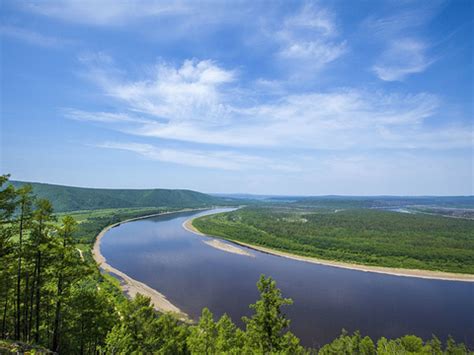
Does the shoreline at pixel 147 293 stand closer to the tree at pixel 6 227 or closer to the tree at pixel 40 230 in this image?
the tree at pixel 6 227

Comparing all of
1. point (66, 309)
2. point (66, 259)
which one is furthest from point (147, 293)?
point (66, 259)

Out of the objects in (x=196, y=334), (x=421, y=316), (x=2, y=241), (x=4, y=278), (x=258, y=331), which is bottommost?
(x=421, y=316)

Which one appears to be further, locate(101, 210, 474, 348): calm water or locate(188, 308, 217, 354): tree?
locate(101, 210, 474, 348): calm water

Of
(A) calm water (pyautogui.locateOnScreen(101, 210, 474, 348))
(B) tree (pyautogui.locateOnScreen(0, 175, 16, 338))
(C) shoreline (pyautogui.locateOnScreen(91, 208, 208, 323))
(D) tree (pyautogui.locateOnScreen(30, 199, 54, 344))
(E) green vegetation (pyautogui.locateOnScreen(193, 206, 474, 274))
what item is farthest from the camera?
(E) green vegetation (pyautogui.locateOnScreen(193, 206, 474, 274))

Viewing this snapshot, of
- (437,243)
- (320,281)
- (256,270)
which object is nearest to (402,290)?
(320,281)

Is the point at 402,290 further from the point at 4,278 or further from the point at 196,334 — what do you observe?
the point at 4,278

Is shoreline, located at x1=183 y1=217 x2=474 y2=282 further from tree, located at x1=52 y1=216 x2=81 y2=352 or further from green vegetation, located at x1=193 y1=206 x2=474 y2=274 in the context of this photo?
tree, located at x1=52 y1=216 x2=81 y2=352

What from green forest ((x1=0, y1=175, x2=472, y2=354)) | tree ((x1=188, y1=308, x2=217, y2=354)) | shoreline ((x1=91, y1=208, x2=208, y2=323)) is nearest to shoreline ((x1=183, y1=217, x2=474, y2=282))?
shoreline ((x1=91, y1=208, x2=208, y2=323))

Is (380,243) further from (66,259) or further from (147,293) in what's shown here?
(66,259)
